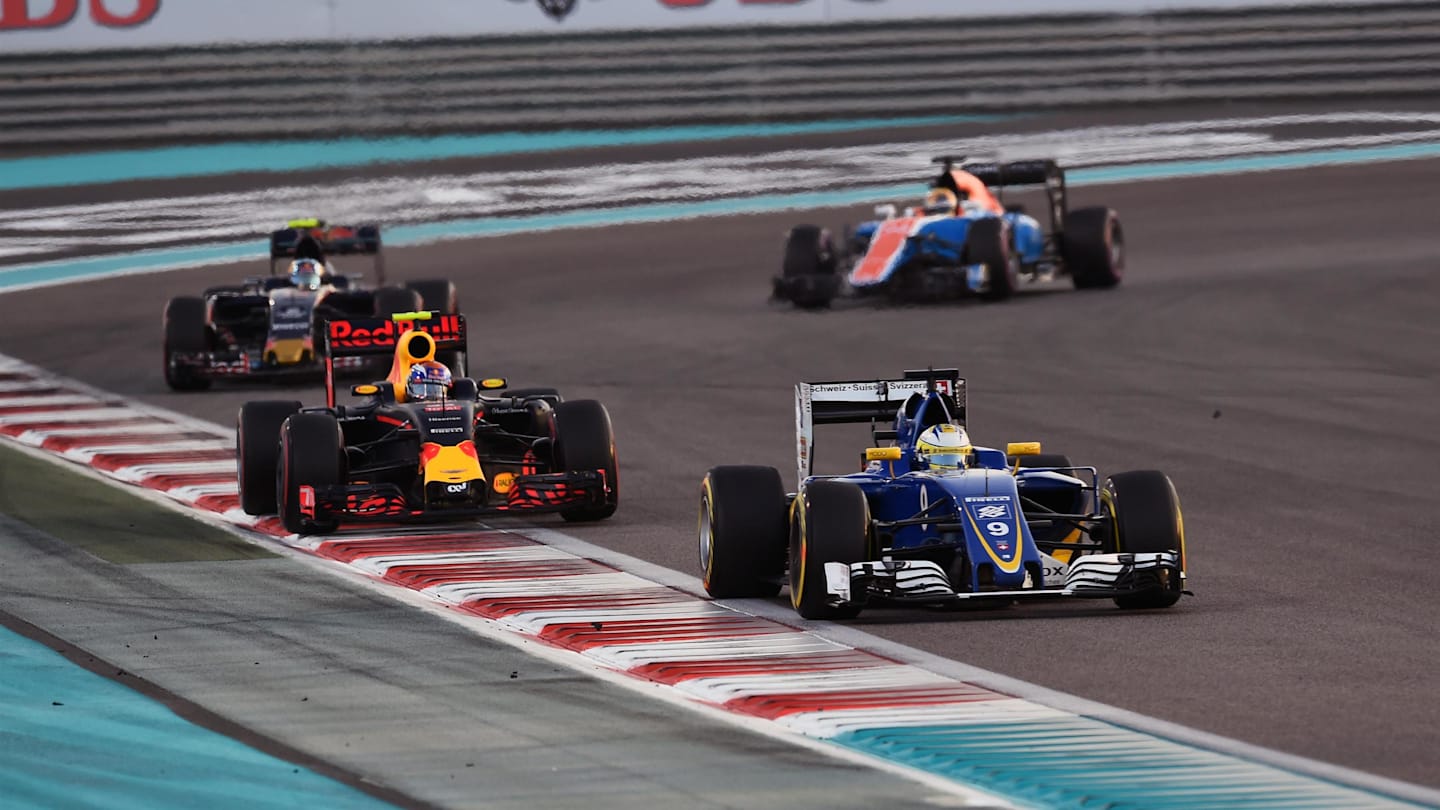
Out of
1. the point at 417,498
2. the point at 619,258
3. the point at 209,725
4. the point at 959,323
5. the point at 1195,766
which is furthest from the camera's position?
the point at 619,258

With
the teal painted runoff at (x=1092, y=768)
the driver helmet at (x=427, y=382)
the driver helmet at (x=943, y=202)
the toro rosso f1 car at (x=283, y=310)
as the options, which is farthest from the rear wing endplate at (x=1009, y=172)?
the teal painted runoff at (x=1092, y=768)

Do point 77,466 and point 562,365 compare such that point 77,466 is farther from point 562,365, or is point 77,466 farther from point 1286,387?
point 1286,387

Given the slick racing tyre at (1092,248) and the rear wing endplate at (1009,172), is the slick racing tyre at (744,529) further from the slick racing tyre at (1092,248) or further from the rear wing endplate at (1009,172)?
the slick racing tyre at (1092,248)

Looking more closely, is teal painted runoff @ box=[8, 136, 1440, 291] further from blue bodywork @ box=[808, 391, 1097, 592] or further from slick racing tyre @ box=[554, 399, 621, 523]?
blue bodywork @ box=[808, 391, 1097, 592]

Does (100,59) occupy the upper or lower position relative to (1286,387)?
upper

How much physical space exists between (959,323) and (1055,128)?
15.1 meters

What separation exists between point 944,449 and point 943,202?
1574 cm

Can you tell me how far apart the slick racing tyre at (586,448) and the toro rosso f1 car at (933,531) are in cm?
258

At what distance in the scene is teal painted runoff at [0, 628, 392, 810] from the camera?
31.0 ft

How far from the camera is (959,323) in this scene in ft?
90.0

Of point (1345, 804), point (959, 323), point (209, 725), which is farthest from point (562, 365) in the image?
point (1345, 804)

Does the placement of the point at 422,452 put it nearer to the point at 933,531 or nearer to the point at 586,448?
the point at 586,448

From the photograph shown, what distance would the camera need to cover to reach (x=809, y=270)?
29.5 meters

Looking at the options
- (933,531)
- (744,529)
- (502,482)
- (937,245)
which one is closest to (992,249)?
(937,245)
